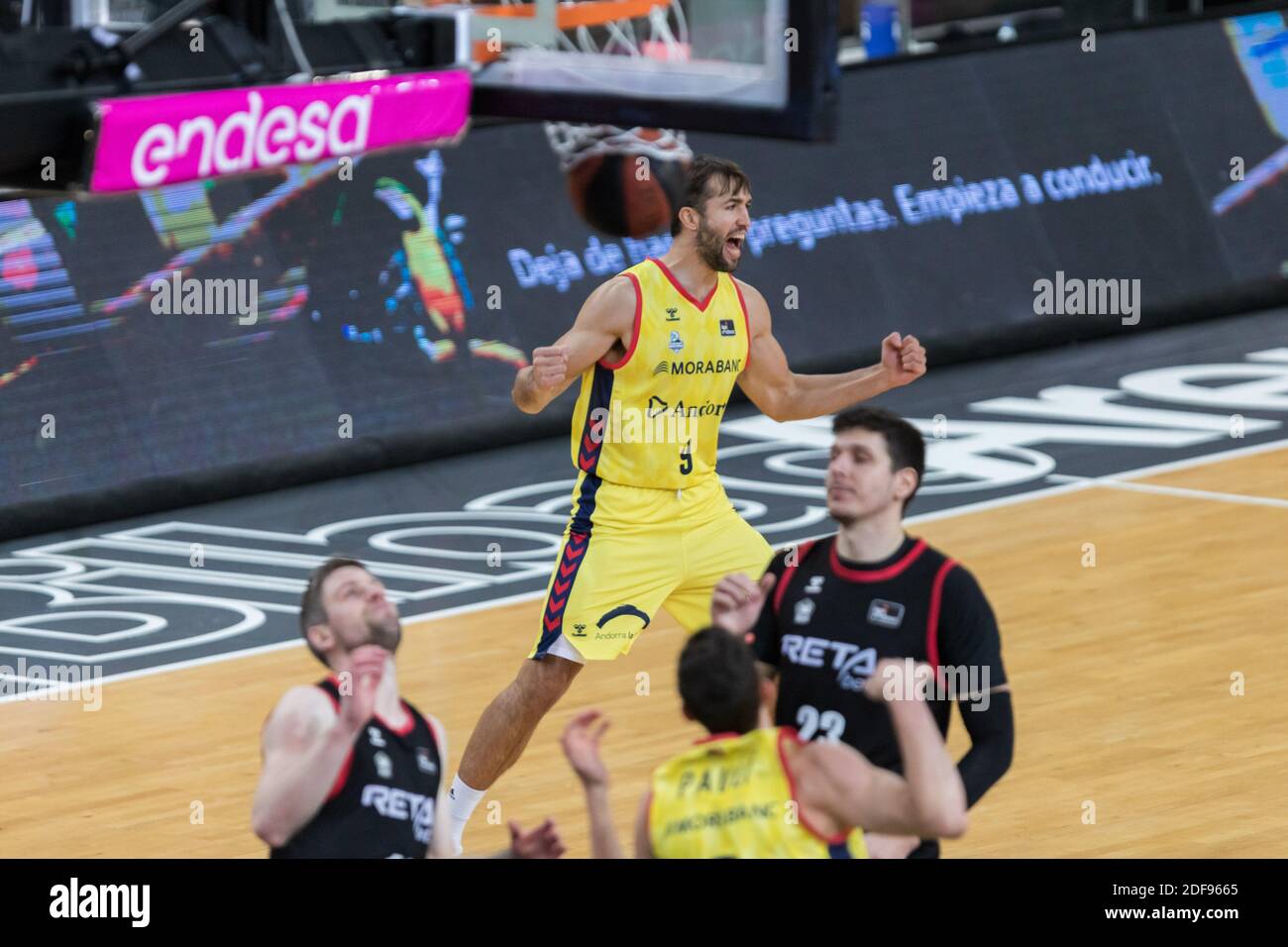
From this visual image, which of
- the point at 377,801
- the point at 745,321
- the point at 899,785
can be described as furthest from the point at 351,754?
the point at 745,321

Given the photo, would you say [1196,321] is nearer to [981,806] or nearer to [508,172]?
[508,172]

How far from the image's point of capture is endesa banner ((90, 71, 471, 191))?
6836 millimetres

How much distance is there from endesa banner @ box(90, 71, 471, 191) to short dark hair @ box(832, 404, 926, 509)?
6.81ft

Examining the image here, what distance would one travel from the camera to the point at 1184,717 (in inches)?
356

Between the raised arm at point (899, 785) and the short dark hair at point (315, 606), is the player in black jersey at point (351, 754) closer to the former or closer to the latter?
the short dark hair at point (315, 606)

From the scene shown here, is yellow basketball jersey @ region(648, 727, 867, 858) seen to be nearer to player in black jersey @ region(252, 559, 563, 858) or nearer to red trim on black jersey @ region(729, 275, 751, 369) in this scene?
player in black jersey @ region(252, 559, 563, 858)

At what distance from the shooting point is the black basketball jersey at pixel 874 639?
5.76 metres

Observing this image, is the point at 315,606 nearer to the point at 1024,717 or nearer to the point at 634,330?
the point at 634,330

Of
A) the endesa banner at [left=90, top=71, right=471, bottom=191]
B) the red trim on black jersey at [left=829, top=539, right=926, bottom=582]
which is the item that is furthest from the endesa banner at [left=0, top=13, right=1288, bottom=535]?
the red trim on black jersey at [left=829, top=539, right=926, bottom=582]

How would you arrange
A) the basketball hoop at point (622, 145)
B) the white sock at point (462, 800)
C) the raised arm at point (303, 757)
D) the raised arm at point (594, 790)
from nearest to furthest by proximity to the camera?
the raised arm at point (594, 790)
the raised arm at point (303, 757)
the white sock at point (462, 800)
the basketball hoop at point (622, 145)

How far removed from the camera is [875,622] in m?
5.80

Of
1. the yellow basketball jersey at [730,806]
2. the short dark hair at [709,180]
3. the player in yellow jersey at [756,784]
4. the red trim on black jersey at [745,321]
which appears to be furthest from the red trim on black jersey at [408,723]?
the red trim on black jersey at [745,321]

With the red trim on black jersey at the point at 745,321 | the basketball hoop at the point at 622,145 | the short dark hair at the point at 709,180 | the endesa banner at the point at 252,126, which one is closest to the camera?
the endesa banner at the point at 252,126
